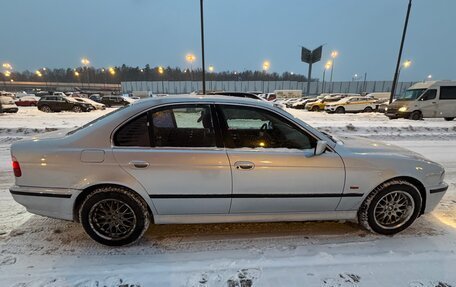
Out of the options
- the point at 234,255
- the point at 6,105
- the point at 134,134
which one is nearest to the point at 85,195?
the point at 134,134

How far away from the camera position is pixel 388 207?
3254mm

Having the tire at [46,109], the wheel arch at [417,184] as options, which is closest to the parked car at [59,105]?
the tire at [46,109]

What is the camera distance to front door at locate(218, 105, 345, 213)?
290 centimetres

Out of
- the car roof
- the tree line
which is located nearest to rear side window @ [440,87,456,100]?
the car roof

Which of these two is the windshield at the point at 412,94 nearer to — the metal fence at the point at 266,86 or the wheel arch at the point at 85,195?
the wheel arch at the point at 85,195

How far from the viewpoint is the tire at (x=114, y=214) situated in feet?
9.46

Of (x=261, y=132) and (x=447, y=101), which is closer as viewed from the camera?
(x=261, y=132)

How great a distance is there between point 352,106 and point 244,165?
2445cm

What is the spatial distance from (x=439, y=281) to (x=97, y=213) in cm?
342

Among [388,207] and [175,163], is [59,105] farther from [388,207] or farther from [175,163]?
[388,207]

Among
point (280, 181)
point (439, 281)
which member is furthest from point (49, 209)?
point (439, 281)

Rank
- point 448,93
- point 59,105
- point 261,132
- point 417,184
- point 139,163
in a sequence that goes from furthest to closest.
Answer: point 59,105
point 448,93
point 261,132
point 417,184
point 139,163

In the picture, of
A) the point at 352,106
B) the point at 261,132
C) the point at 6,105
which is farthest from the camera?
the point at 352,106

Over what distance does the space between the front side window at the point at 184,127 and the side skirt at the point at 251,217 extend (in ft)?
2.62
